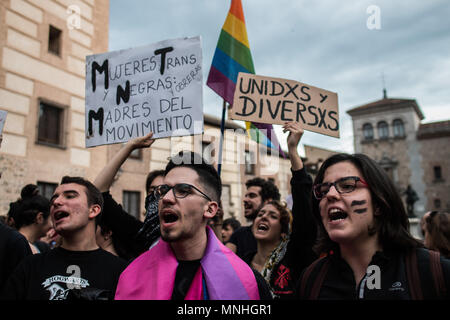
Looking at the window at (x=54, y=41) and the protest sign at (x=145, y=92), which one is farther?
the window at (x=54, y=41)

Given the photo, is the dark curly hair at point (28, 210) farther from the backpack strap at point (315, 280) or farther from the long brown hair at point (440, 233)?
the long brown hair at point (440, 233)

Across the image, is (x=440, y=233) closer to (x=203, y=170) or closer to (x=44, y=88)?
(x=203, y=170)

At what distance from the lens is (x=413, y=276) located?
1.77 meters

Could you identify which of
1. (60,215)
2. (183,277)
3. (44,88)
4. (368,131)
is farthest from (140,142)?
(368,131)

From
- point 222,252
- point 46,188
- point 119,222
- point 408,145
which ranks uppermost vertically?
point 408,145

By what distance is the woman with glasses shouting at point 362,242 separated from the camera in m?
1.85

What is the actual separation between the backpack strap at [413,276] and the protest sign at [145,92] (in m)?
2.12

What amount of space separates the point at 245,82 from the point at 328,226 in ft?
6.52

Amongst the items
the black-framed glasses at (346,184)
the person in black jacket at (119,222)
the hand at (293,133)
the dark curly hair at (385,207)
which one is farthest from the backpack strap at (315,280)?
the person in black jacket at (119,222)

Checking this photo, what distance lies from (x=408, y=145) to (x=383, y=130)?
3721mm

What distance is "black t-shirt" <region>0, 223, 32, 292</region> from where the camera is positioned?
2.64 metres

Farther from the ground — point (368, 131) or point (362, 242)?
point (368, 131)
